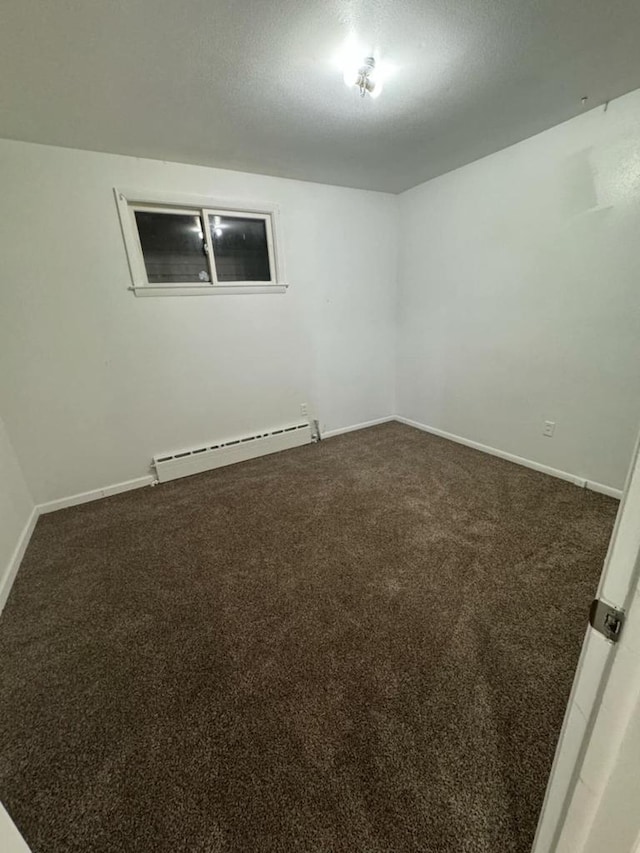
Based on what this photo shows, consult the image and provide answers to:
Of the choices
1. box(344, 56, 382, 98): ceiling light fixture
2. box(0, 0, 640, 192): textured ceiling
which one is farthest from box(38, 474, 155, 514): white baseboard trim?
box(344, 56, 382, 98): ceiling light fixture

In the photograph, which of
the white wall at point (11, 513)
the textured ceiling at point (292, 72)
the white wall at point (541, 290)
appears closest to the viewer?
the textured ceiling at point (292, 72)

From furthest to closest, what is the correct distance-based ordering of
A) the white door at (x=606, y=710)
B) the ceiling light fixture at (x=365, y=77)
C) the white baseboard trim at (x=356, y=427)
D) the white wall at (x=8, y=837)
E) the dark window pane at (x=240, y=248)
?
the white baseboard trim at (x=356, y=427) → the dark window pane at (x=240, y=248) → the ceiling light fixture at (x=365, y=77) → the white wall at (x=8, y=837) → the white door at (x=606, y=710)

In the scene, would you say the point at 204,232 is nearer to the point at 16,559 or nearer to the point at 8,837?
the point at 16,559

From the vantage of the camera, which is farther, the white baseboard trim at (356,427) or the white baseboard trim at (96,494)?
the white baseboard trim at (356,427)

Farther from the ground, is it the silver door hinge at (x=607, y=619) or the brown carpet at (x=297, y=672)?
the silver door hinge at (x=607, y=619)

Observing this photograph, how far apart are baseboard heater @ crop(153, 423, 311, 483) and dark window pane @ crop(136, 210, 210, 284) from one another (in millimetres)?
1409

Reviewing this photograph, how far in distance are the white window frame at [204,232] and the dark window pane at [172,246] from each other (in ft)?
0.13

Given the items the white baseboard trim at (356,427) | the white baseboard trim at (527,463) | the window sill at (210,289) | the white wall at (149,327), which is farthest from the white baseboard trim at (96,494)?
the white baseboard trim at (527,463)

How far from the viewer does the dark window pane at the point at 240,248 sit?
109 inches

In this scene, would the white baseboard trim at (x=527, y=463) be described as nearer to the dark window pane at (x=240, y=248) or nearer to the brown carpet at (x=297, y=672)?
the brown carpet at (x=297, y=672)

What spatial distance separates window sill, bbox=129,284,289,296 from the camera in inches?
99.3

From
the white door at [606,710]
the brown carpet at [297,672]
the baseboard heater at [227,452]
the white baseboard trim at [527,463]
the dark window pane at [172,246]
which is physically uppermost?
the dark window pane at [172,246]

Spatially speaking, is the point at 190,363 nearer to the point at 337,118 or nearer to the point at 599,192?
the point at 337,118

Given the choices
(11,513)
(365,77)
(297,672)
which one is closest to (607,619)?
(297,672)
